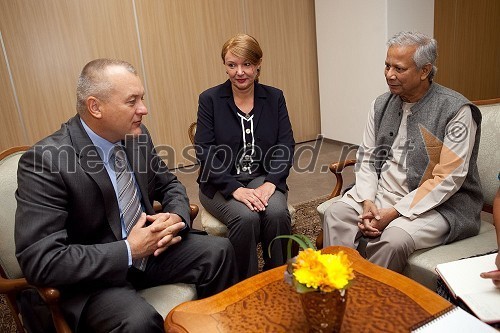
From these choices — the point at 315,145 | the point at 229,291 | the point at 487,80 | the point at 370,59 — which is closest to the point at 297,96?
the point at 315,145

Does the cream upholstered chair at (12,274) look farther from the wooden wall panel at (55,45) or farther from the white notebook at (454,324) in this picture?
the wooden wall panel at (55,45)

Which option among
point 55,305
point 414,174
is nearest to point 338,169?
point 414,174

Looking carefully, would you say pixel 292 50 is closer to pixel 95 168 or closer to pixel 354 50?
pixel 354 50

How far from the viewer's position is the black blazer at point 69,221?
1397mm

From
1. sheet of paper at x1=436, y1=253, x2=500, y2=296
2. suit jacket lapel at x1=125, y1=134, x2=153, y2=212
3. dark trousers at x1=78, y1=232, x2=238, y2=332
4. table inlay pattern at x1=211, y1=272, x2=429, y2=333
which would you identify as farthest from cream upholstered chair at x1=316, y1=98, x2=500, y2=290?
suit jacket lapel at x1=125, y1=134, x2=153, y2=212

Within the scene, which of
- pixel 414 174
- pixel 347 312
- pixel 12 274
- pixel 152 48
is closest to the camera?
pixel 347 312

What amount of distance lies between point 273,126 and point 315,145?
303cm

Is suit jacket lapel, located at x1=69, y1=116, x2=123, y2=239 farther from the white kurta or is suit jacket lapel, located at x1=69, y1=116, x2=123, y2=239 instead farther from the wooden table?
the white kurta

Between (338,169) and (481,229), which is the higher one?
(338,169)

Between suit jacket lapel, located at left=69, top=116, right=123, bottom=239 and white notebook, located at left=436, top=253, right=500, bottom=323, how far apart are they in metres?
1.25

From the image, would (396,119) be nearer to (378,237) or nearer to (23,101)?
(378,237)

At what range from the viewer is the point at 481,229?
1.97 metres

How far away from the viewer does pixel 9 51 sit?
383 centimetres

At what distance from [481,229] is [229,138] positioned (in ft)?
4.48
